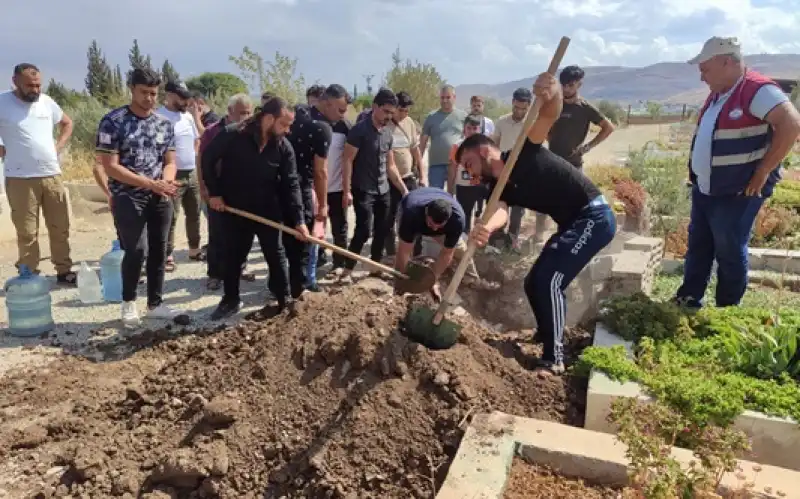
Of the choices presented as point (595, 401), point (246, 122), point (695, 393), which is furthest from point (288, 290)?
point (695, 393)

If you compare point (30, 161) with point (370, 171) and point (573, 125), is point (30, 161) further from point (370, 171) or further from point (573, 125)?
point (573, 125)

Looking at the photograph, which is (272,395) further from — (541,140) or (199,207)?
(199,207)

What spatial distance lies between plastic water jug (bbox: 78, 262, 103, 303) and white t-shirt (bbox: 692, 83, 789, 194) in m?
5.33

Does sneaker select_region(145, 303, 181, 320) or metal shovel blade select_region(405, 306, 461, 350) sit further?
sneaker select_region(145, 303, 181, 320)

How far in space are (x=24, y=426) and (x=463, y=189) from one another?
482 cm

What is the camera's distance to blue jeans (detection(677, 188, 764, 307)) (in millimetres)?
4137

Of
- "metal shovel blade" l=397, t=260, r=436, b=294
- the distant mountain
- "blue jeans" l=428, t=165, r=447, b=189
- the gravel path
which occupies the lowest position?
the gravel path

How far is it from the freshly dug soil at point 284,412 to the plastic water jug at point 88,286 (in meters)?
1.68

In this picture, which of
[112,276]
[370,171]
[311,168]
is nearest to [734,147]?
[370,171]

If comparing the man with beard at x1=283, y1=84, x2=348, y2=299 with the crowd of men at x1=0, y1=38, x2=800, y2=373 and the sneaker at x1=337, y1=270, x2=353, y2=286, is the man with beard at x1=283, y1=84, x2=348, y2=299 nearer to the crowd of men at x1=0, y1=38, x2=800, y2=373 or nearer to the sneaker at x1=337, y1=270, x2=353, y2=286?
the crowd of men at x1=0, y1=38, x2=800, y2=373

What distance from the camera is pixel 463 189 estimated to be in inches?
272

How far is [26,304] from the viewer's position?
4.87 meters

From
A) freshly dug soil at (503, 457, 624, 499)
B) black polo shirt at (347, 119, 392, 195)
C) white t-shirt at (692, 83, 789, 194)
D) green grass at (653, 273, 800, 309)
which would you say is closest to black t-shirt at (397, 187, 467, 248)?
black polo shirt at (347, 119, 392, 195)

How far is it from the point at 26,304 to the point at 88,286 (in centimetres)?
82
